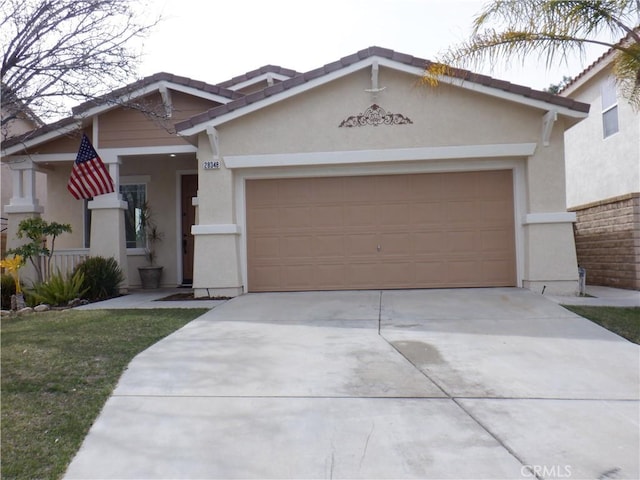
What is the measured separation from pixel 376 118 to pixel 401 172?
116cm

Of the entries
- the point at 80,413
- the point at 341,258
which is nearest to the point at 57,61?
the point at 341,258

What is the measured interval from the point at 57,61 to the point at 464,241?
7.93 meters

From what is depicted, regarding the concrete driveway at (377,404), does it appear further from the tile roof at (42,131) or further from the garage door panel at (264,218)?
the tile roof at (42,131)

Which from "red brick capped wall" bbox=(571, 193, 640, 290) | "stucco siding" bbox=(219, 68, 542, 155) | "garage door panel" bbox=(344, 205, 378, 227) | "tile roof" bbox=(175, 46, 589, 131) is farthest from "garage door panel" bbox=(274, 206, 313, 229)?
"red brick capped wall" bbox=(571, 193, 640, 290)

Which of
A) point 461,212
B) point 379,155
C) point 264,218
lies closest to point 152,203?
point 264,218

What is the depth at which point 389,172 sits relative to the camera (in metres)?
10.7

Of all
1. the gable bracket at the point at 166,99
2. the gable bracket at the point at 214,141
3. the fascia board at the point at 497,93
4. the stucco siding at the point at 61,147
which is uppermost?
the gable bracket at the point at 166,99

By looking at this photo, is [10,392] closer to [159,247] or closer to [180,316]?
[180,316]

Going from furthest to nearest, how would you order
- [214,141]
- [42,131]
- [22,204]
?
[22,204] < [42,131] < [214,141]

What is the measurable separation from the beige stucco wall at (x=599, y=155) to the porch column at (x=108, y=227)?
11582 millimetres

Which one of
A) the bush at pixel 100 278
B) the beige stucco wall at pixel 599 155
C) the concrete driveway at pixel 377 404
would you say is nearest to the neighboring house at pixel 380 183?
the bush at pixel 100 278

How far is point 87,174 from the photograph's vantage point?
440 inches

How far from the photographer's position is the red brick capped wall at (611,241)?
1046cm

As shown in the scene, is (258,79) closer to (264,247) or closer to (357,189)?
(357,189)
